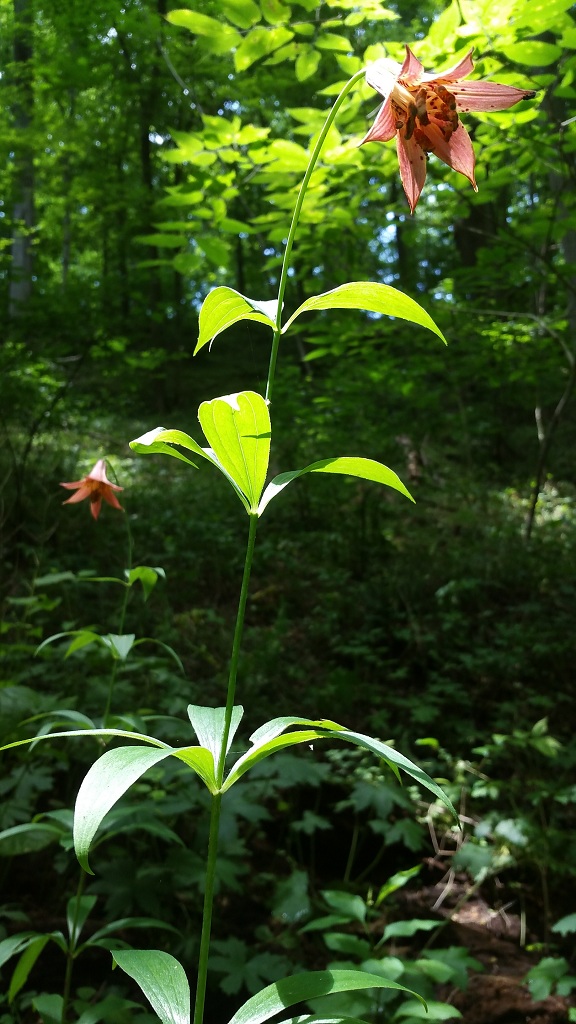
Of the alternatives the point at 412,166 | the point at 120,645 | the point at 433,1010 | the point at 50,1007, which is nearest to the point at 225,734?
the point at 412,166

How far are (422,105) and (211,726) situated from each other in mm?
696

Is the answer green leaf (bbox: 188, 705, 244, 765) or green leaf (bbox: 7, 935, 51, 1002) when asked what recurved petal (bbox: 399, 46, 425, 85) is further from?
green leaf (bbox: 7, 935, 51, 1002)

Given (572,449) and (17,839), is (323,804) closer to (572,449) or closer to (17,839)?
(17,839)

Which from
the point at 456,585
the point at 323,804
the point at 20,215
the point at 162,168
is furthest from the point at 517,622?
the point at 162,168

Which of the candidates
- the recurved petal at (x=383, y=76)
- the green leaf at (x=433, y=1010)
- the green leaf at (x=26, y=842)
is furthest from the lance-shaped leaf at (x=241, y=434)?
the green leaf at (x=26, y=842)

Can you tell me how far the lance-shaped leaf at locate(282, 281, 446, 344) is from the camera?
24.6 inches

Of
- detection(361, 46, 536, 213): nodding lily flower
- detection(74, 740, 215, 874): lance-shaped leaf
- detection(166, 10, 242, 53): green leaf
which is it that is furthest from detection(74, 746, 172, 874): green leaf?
detection(166, 10, 242, 53): green leaf

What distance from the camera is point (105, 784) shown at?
1.69 feet

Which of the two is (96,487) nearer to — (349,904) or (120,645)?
(120,645)

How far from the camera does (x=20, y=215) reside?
9141mm

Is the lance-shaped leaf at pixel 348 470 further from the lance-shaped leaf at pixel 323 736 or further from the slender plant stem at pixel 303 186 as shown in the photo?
the lance-shaped leaf at pixel 323 736

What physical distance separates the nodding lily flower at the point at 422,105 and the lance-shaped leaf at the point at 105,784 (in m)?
0.57

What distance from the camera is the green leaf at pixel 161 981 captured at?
0.66 m

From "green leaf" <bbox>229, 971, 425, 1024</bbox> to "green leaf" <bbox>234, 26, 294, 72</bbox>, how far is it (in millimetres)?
2189
